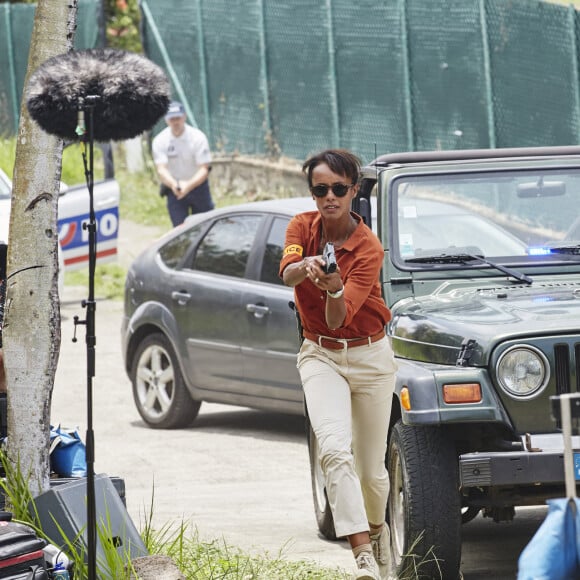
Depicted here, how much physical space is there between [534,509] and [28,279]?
346 centimetres

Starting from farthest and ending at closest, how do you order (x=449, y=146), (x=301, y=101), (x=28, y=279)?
(x=301, y=101) → (x=449, y=146) → (x=28, y=279)

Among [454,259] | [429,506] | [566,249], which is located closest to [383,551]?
[429,506]

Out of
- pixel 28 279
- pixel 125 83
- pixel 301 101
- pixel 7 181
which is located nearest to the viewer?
pixel 125 83

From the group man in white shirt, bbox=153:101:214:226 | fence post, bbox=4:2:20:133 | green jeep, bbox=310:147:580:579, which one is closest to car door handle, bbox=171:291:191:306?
green jeep, bbox=310:147:580:579

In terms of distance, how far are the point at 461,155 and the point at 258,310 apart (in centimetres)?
254

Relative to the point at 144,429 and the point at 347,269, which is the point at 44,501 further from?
the point at 144,429

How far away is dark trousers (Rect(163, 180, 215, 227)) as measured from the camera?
16.3 metres

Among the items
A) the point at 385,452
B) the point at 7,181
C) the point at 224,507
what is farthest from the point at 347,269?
the point at 7,181

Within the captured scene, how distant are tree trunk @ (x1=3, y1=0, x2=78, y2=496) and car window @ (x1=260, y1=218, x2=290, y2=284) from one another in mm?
3940

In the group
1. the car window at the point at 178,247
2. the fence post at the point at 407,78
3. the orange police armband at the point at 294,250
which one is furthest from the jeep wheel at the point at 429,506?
the fence post at the point at 407,78

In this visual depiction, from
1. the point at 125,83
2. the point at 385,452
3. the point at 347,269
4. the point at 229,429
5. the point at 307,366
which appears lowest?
the point at 229,429

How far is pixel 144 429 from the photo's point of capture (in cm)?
1102

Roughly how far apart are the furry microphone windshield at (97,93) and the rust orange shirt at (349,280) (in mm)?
796

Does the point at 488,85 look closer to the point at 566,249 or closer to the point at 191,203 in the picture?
the point at 191,203
